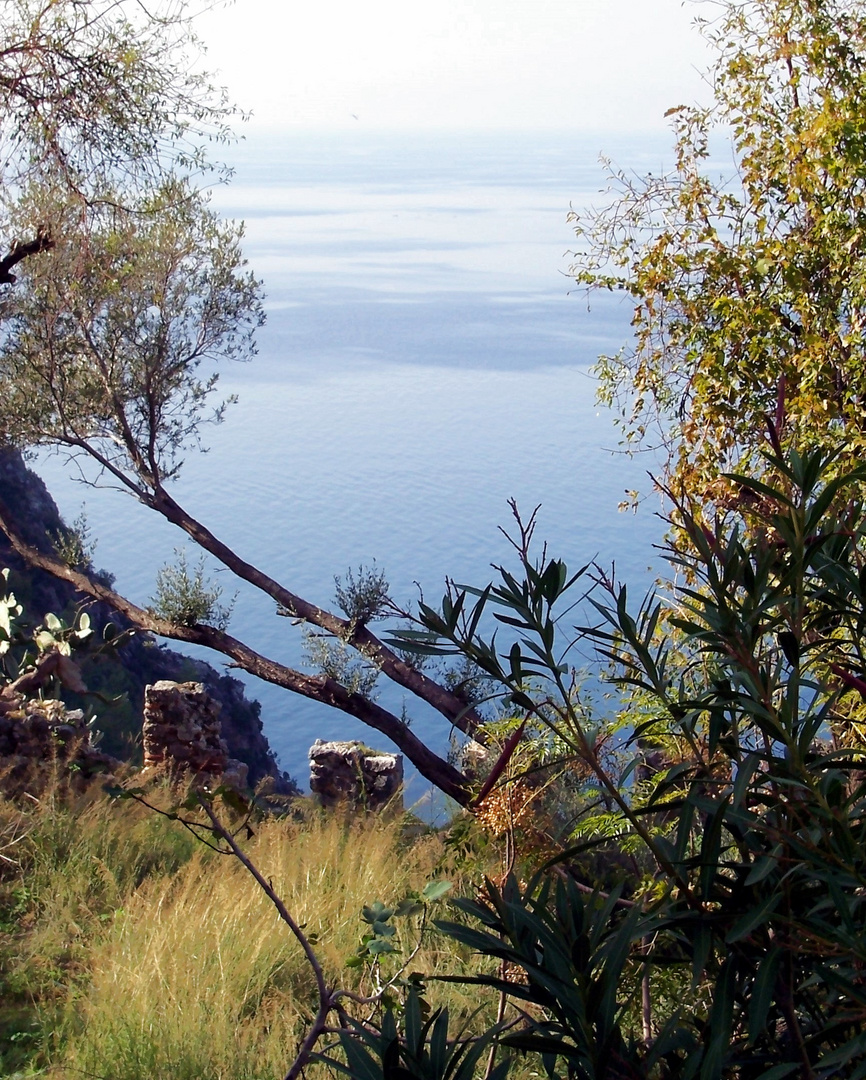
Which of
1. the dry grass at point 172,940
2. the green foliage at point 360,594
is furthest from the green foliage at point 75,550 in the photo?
the dry grass at point 172,940

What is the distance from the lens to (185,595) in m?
9.79

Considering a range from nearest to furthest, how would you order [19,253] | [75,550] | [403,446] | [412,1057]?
[412,1057], [19,253], [75,550], [403,446]

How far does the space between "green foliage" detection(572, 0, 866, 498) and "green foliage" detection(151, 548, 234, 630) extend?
4810 mm

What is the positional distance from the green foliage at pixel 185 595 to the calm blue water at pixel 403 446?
2.79ft

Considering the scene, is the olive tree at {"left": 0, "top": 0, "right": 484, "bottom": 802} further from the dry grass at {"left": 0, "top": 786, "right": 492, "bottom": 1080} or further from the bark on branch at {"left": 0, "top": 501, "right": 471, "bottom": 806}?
the dry grass at {"left": 0, "top": 786, "right": 492, "bottom": 1080}

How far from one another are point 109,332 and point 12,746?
500 centimetres

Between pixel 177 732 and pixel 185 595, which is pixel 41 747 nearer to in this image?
pixel 177 732

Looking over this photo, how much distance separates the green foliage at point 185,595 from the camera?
9.81 meters

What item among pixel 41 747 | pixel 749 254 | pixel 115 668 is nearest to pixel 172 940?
pixel 41 747

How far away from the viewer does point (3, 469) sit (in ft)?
66.5

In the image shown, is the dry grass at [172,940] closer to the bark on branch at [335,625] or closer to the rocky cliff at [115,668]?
the bark on branch at [335,625]

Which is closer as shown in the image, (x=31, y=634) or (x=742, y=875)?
(x=742, y=875)

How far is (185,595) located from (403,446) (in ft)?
50.0

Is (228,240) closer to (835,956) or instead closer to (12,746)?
(12,746)
